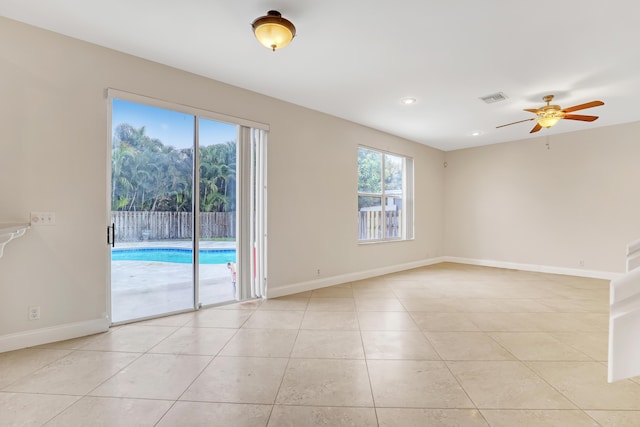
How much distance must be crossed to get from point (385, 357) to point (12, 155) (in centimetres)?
373

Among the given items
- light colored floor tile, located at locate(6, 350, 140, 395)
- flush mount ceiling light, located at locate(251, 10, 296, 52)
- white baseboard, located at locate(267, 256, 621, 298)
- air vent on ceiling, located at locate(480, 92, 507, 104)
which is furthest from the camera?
white baseboard, located at locate(267, 256, 621, 298)

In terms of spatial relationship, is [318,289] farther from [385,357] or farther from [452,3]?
[452,3]

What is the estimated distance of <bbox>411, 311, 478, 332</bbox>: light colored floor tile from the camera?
323 centimetres

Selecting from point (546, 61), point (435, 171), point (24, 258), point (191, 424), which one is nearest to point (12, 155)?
point (24, 258)

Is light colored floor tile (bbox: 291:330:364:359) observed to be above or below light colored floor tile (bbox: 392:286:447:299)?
above

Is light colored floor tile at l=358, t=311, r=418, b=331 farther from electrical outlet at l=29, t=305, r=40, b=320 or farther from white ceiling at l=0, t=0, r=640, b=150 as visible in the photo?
electrical outlet at l=29, t=305, r=40, b=320

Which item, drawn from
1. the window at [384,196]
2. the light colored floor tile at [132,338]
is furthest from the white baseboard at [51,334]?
the window at [384,196]

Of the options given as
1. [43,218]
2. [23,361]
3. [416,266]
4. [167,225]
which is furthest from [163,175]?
[416,266]

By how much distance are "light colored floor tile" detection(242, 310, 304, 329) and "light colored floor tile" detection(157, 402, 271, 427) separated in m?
1.33

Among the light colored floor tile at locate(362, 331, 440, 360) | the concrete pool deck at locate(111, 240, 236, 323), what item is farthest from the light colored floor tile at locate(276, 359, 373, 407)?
the concrete pool deck at locate(111, 240, 236, 323)

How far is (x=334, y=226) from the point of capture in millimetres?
5160

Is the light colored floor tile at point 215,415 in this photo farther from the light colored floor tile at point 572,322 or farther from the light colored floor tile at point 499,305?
the light colored floor tile at point 572,322

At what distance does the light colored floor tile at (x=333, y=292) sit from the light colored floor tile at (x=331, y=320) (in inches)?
28.3

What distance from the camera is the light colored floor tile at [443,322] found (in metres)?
3.23
